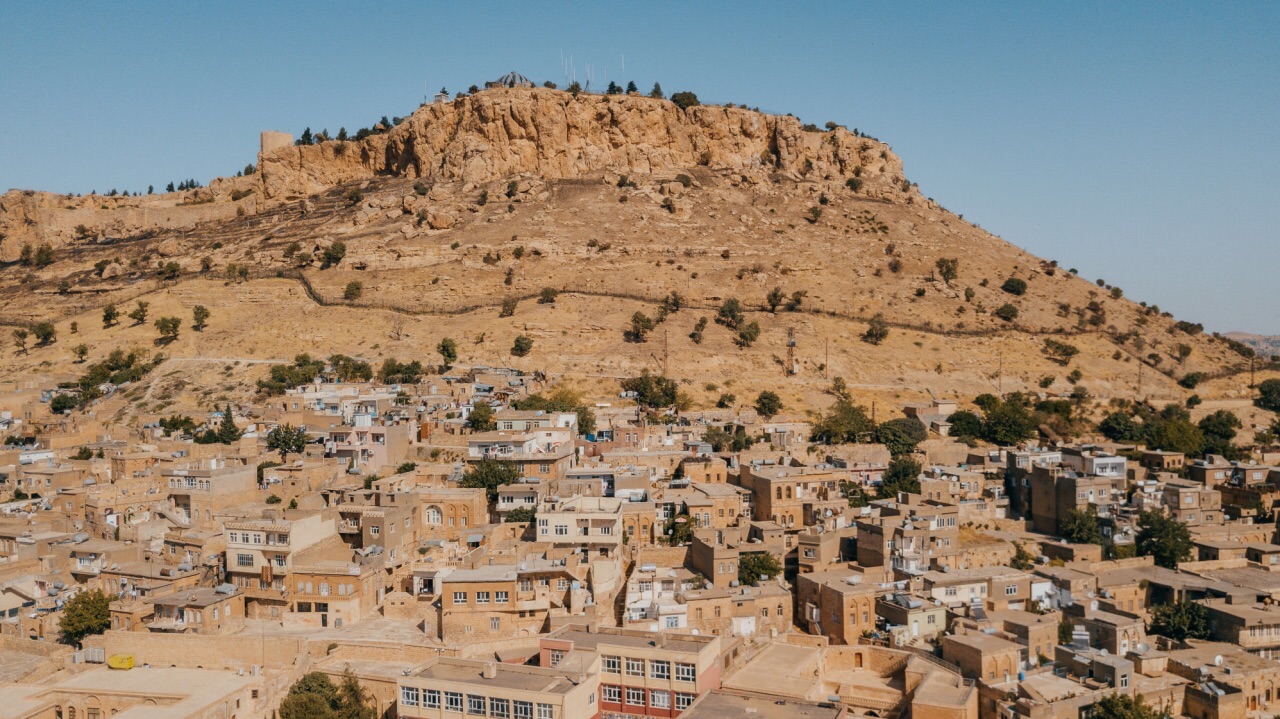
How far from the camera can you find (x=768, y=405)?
4856 cm

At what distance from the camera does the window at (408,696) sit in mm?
21375

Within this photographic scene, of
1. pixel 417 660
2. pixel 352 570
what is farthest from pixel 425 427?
pixel 417 660

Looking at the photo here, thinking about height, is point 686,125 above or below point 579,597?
above

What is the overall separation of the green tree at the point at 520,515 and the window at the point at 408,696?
34.2 feet

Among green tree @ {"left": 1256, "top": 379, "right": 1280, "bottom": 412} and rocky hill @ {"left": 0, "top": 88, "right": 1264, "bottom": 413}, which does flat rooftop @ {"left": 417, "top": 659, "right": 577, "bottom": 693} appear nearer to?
rocky hill @ {"left": 0, "top": 88, "right": 1264, "bottom": 413}

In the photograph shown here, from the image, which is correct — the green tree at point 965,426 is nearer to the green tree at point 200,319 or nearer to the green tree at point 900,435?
the green tree at point 900,435

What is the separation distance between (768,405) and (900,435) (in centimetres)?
744

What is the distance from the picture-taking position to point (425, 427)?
4106cm

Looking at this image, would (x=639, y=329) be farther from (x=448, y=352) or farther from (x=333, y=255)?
(x=333, y=255)

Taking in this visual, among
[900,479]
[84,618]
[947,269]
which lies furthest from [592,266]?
[84,618]

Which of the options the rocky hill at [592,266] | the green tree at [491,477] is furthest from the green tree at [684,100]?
the green tree at [491,477]

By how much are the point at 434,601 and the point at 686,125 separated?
5977 cm

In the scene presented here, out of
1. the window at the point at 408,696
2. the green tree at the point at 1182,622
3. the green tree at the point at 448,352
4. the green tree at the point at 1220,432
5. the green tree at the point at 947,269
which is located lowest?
the green tree at the point at 1182,622

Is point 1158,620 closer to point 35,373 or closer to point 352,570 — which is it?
point 352,570
